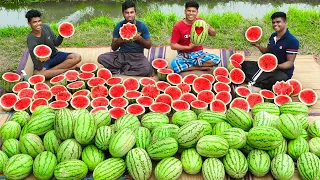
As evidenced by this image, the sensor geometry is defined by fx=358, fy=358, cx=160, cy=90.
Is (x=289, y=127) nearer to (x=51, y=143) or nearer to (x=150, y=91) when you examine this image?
(x=150, y=91)

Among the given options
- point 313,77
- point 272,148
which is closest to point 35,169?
point 272,148

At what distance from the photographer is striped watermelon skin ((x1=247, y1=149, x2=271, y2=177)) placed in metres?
3.61

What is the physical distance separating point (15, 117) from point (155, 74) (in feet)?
7.80

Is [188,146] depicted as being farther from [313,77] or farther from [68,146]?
[313,77]

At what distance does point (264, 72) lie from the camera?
5.35 m

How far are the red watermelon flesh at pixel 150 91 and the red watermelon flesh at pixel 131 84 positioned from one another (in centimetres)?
15

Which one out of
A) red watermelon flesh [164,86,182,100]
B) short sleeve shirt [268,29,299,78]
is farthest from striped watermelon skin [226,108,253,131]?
short sleeve shirt [268,29,299,78]

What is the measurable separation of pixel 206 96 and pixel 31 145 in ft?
7.85

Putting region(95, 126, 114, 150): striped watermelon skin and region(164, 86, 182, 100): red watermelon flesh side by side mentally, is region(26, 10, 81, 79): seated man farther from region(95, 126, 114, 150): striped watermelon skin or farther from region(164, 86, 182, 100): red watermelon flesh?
region(95, 126, 114, 150): striped watermelon skin

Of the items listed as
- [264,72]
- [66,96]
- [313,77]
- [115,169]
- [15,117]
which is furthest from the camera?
[313,77]

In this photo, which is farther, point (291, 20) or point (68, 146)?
point (291, 20)

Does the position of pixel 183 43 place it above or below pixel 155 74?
above

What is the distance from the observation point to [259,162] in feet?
11.9

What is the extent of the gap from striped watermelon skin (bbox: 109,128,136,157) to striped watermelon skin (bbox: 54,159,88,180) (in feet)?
1.10
